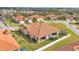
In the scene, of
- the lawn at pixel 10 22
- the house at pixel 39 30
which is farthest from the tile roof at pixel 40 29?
the lawn at pixel 10 22

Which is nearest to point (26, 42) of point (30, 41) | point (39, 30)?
point (30, 41)

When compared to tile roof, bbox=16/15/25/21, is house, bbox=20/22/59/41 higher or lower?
lower

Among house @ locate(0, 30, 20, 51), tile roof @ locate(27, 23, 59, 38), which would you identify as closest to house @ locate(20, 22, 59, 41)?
tile roof @ locate(27, 23, 59, 38)

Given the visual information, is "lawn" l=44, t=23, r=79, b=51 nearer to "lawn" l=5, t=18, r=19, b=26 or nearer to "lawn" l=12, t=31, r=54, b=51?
"lawn" l=12, t=31, r=54, b=51

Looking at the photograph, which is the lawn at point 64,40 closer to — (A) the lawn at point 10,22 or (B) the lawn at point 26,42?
(B) the lawn at point 26,42

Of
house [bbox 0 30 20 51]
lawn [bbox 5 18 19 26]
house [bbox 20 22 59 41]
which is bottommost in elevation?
house [bbox 0 30 20 51]

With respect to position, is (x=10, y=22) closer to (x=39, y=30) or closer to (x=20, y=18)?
(x=20, y=18)
